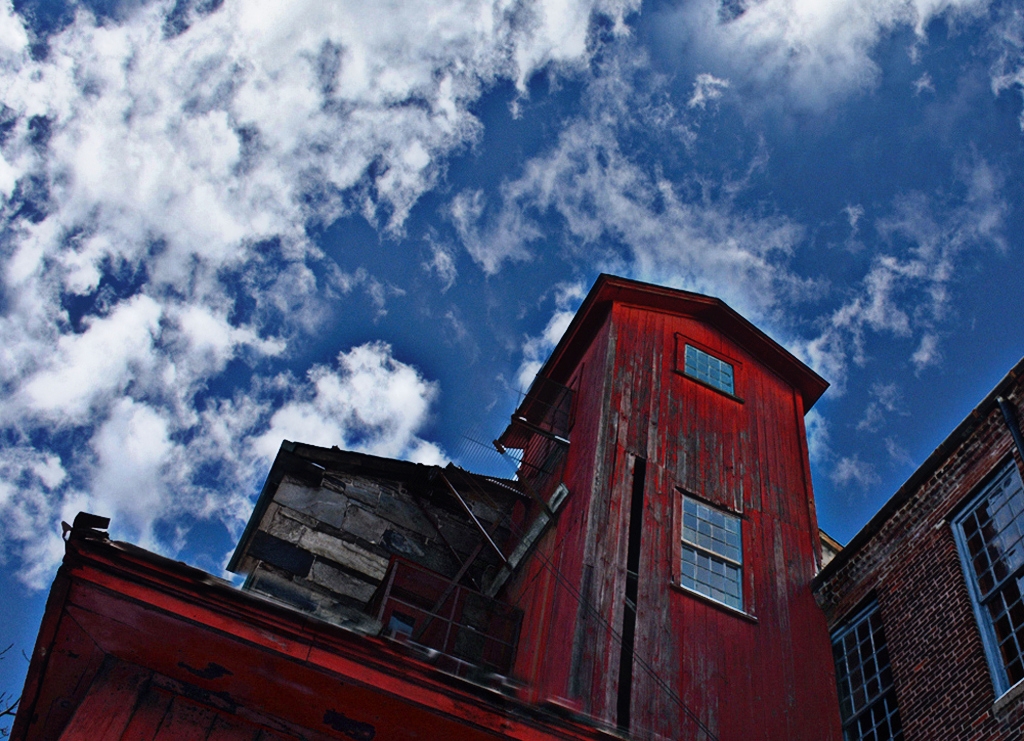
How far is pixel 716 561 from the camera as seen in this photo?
1336cm

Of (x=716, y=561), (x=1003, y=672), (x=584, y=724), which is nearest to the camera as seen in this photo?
(x=584, y=724)

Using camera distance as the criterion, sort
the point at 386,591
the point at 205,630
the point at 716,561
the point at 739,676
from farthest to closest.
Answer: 1. the point at 386,591
2. the point at 716,561
3. the point at 739,676
4. the point at 205,630

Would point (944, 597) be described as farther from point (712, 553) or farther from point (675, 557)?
point (675, 557)

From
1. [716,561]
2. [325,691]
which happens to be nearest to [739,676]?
[716,561]

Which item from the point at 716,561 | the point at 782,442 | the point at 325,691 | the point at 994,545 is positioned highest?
the point at 782,442

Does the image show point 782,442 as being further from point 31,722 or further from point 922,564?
point 31,722

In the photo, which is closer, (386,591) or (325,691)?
(325,691)

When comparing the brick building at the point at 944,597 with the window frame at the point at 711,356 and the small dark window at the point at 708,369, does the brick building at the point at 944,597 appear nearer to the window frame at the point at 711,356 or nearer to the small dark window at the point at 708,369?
the window frame at the point at 711,356

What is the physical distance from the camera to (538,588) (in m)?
13.6

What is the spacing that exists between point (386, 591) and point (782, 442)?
7.88 meters

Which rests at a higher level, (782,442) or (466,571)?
(782,442)

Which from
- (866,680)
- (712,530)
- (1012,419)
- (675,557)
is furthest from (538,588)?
(1012,419)

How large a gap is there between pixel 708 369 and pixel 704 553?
4650 mm

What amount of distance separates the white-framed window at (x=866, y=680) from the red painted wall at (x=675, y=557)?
0.21 meters
